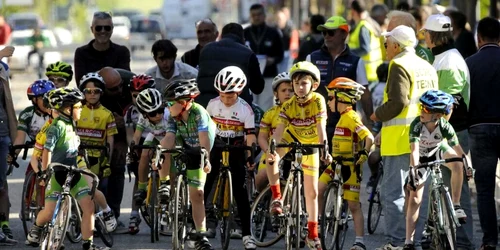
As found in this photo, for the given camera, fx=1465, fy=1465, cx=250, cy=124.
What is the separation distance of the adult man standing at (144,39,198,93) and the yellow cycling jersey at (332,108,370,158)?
281cm

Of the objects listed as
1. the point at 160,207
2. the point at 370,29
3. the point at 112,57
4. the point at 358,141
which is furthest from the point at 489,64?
the point at 370,29

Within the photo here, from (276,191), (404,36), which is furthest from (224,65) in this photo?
(404,36)

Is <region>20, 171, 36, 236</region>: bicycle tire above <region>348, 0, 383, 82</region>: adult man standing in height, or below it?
below

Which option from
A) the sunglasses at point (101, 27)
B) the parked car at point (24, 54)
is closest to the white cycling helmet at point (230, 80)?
the sunglasses at point (101, 27)

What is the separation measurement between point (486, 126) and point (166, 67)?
3.85 meters

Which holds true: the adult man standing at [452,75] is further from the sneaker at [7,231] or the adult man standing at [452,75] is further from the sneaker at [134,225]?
the sneaker at [7,231]

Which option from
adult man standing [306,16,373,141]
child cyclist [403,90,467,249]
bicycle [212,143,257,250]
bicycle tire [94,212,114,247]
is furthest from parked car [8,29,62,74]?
child cyclist [403,90,467,249]

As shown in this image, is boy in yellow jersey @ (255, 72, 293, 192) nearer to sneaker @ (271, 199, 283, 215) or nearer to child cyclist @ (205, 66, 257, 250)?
child cyclist @ (205, 66, 257, 250)

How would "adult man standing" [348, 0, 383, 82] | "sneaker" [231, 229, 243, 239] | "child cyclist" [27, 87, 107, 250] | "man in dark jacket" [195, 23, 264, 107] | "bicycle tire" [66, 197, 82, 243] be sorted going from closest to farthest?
"child cyclist" [27, 87, 107, 250]
"bicycle tire" [66, 197, 82, 243]
"sneaker" [231, 229, 243, 239]
"man in dark jacket" [195, 23, 264, 107]
"adult man standing" [348, 0, 383, 82]

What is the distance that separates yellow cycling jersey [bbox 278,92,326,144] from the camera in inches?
501

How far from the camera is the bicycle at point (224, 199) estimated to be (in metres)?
13.3

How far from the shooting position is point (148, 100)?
1380cm

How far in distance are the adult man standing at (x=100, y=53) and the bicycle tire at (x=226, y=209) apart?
2.83 metres

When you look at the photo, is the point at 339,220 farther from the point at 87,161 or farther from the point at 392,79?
the point at 87,161
